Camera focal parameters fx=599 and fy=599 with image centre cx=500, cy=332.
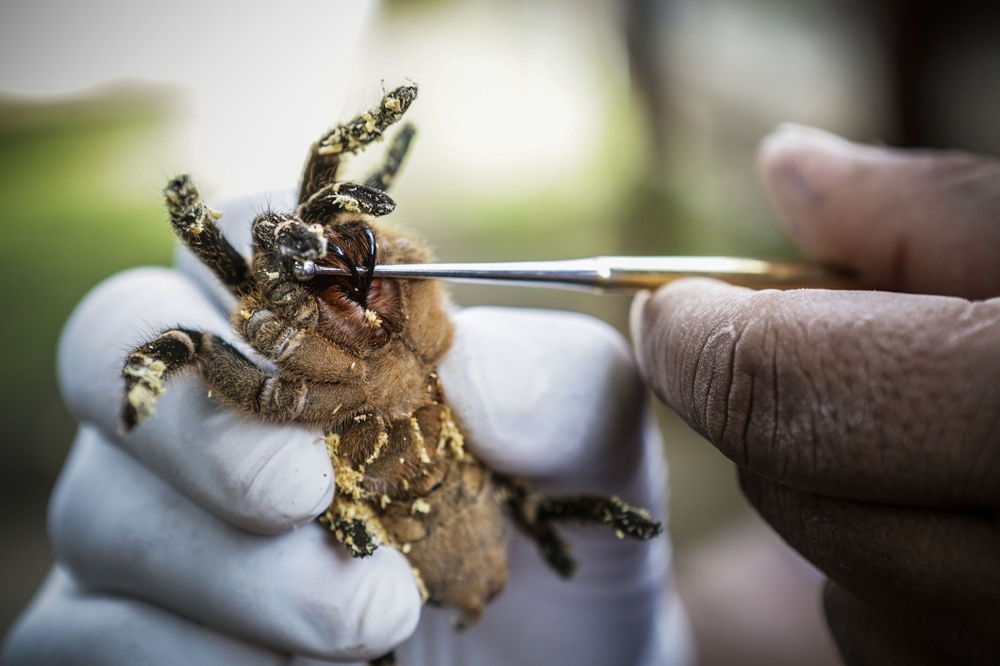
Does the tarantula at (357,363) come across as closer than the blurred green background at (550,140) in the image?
Yes

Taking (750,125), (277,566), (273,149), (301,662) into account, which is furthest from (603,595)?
(750,125)

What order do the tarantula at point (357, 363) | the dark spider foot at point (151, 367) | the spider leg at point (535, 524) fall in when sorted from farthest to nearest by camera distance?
the spider leg at point (535, 524) → the tarantula at point (357, 363) → the dark spider foot at point (151, 367)

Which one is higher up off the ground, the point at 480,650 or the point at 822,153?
the point at 822,153

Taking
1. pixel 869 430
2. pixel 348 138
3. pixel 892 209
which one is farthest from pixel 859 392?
pixel 892 209

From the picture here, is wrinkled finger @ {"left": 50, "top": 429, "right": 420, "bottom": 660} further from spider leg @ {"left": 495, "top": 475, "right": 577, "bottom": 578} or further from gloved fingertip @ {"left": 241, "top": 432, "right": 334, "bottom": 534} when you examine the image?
spider leg @ {"left": 495, "top": 475, "right": 577, "bottom": 578}

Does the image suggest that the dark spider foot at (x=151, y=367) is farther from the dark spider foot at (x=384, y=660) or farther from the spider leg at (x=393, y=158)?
the dark spider foot at (x=384, y=660)

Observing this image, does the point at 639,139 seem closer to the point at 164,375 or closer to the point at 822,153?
the point at 822,153

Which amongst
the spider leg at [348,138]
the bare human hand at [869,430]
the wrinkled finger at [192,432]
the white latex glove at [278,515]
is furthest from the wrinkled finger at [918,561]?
the spider leg at [348,138]
